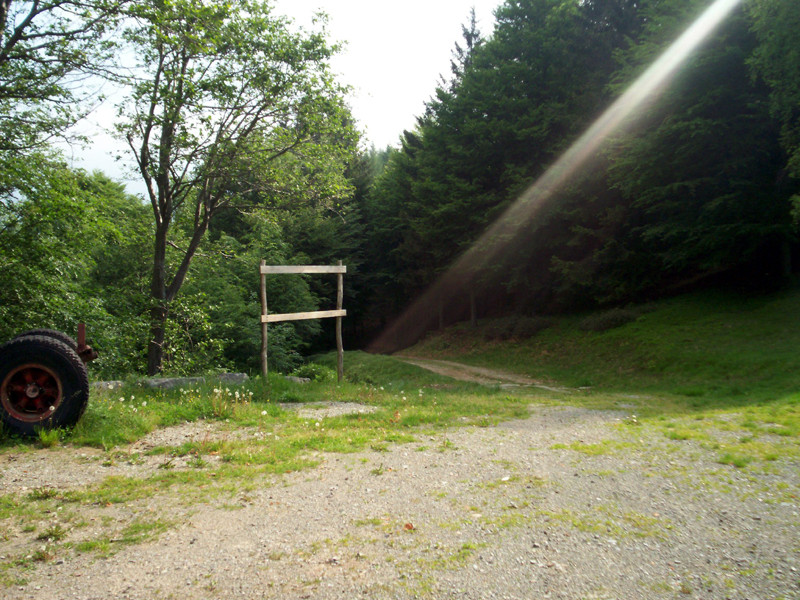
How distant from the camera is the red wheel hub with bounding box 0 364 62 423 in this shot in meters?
5.99

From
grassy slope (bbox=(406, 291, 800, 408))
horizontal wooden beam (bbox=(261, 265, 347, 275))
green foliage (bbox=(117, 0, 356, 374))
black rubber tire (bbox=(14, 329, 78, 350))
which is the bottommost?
grassy slope (bbox=(406, 291, 800, 408))

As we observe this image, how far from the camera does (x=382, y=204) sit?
38656 millimetres

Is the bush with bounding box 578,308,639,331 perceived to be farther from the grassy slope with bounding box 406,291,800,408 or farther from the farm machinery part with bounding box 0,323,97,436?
the farm machinery part with bounding box 0,323,97,436

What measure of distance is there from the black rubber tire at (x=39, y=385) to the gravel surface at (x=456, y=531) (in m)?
0.47

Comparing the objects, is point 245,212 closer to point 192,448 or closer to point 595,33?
point 192,448

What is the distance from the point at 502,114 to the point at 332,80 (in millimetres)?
14817

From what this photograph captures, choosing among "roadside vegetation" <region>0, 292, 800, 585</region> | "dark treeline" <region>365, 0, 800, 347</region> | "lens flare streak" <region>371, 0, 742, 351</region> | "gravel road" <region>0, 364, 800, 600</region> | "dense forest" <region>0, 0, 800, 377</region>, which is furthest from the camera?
"lens flare streak" <region>371, 0, 742, 351</region>

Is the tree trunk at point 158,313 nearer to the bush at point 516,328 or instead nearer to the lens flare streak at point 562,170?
the bush at point 516,328

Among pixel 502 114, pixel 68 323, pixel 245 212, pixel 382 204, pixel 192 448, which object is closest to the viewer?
pixel 192 448

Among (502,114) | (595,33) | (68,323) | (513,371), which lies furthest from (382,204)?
(68,323)

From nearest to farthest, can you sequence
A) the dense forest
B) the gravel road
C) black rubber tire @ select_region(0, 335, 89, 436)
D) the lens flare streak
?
the gravel road < black rubber tire @ select_region(0, 335, 89, 436) < the dense forest < the lens flare streak

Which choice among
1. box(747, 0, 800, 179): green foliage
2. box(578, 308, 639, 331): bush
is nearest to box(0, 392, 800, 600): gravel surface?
box(747, 0, 800, 179): green foliage

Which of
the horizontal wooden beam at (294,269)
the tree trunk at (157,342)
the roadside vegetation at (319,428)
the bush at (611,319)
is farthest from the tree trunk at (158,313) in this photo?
the bush at (611,319)

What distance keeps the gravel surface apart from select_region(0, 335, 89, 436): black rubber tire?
0.47 m
